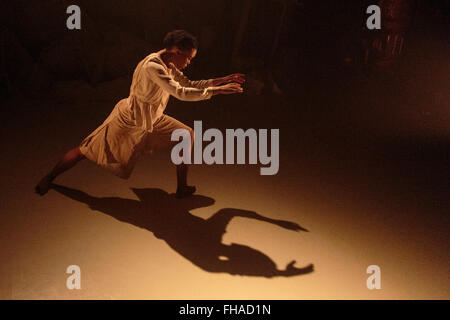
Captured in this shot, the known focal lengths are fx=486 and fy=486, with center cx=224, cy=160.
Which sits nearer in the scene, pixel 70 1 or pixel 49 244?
pixel 49 244

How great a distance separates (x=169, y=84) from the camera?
12.9ft

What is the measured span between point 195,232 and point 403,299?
5.58 ft

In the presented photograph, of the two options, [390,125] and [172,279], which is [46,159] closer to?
[172,279]

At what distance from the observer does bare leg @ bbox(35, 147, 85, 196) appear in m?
4.54

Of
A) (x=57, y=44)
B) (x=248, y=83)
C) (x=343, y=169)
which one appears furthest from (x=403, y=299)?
(x=57, y=44)

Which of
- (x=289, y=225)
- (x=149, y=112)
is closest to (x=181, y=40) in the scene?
(x=149, y=112)

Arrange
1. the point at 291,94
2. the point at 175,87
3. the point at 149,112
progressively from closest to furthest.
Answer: the point at 175,87 → the point at 149,112 → the point at 291,94

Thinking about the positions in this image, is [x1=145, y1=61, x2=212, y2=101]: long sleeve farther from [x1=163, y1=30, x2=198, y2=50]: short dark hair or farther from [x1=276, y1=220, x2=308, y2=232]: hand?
[x1=276, y1=220, x2=308, y2=232]: hand

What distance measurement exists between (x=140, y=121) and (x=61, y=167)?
3.07 feet

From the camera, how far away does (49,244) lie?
3.84 metres

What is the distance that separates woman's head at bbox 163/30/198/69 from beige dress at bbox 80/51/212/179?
0.13 meters

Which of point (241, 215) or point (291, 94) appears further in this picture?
point (291, 94)

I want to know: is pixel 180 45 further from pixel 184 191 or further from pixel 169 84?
pixel 184 191

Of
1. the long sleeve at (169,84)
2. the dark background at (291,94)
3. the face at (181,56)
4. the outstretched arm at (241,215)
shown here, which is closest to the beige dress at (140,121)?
the long sleeve at (169,84)
